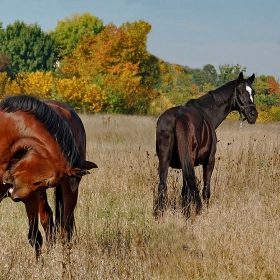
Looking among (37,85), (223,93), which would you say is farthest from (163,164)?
(37,85)

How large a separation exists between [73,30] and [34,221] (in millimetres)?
58736

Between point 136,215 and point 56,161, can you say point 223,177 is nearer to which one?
point 136,215

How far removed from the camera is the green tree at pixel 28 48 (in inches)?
2330

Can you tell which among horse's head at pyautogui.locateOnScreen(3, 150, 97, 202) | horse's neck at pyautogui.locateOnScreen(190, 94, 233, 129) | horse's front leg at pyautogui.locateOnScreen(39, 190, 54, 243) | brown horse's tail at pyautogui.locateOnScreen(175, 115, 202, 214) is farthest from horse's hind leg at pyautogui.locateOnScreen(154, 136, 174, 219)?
horse's head at pyautogui.locateOnScreen(3, 150, 97, 202)

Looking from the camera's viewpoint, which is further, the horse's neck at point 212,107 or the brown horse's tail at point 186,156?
the horse's neck at point 212,107

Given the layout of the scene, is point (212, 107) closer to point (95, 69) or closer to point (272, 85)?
point (95, 69)

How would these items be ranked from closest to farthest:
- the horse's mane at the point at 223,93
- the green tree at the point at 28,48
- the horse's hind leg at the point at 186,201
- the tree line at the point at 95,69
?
the horse's hind leg at the point at 186,201
the horse's mane at the point at 223,93
the tree line at the point at 95,69
the green tree at the point at 28,48

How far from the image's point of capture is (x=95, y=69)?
123 feet

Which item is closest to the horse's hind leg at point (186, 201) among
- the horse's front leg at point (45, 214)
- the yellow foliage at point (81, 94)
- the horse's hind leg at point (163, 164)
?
the horse's hind leg at point (163, 164)

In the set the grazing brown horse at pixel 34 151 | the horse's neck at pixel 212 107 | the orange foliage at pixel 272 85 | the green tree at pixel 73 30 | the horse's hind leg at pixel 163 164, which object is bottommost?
the horse's hind leg at pixel 163 164

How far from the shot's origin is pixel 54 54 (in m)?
62.1

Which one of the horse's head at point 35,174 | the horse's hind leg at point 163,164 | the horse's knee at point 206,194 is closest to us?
the horse's head at point 35,174

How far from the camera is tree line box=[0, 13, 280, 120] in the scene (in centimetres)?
3362

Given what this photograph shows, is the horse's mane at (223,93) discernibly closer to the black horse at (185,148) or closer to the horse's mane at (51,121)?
the black horse at (185,148)
